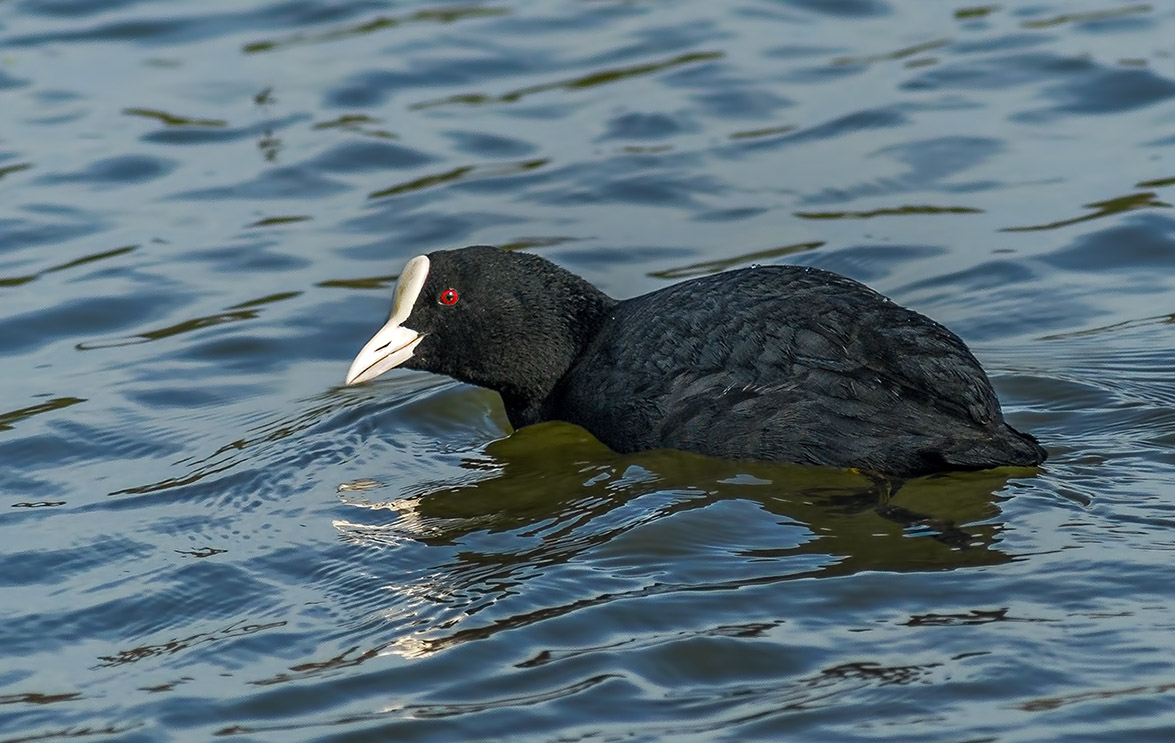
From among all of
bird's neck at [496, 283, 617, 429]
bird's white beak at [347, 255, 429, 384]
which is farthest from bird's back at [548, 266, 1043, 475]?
bird's white beak at [347, 255, 429, 384]

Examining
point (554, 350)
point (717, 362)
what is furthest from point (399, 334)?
point (717, 362)

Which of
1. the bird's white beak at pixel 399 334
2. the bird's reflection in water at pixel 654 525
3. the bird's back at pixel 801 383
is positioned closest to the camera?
the bird's reflection in water at pixel 654 525

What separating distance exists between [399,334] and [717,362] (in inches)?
54.8

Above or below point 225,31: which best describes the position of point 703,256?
below

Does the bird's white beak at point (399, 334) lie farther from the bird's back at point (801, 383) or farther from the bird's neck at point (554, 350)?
the bird's back at point (801, 383)

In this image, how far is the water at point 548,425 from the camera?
4582 mm

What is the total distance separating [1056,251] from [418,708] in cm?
476

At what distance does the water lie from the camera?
4.58 meters

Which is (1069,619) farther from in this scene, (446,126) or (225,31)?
(225,31)

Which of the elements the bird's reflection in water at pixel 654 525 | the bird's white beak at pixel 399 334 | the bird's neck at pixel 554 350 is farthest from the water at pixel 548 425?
the bird's white beak at pixel 399 334

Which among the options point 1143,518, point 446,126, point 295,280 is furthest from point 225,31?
point 1143,518

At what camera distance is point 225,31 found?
11992mm

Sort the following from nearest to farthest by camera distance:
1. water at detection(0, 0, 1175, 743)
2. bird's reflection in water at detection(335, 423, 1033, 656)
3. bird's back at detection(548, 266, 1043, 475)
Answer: water at detection(0, 0, 1175, 743), bird's reflection in water at detection(335, 423, 1033, 656), bird's back at detection(548, 266, 1043, 475)

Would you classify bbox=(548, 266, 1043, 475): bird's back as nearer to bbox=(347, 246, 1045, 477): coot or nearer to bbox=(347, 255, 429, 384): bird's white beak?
bbox=(347, 246, 1045, 477): coot
